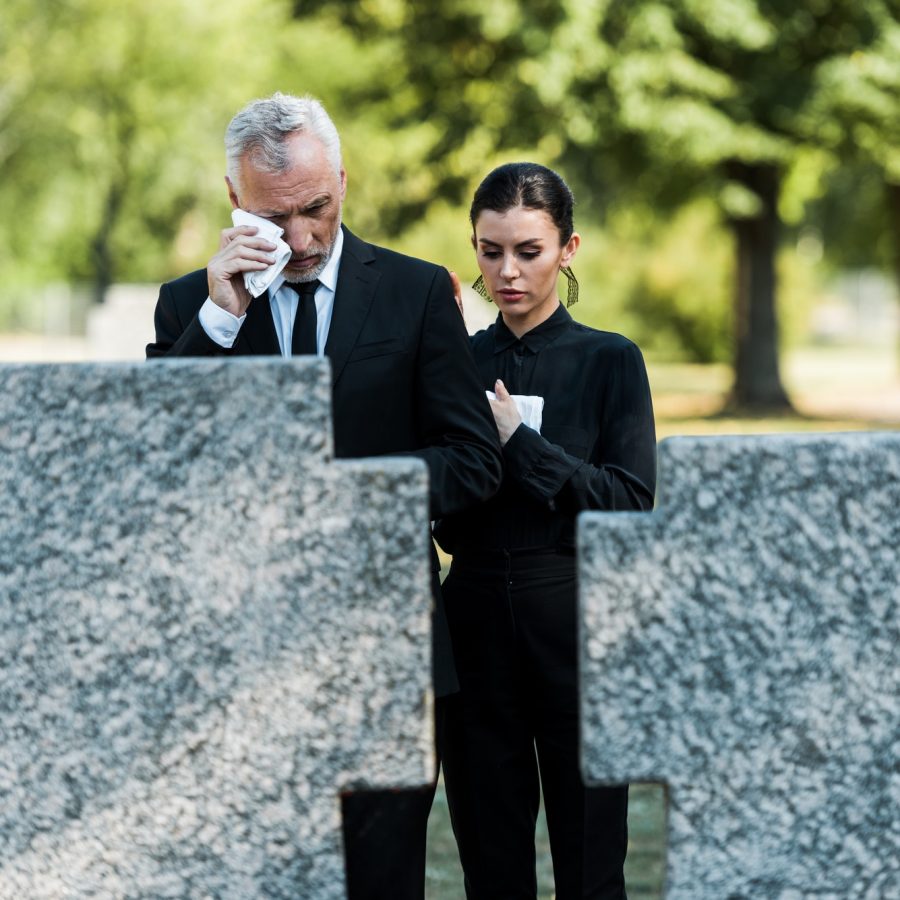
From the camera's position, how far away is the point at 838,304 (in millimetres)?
63531

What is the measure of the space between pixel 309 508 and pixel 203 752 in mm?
403

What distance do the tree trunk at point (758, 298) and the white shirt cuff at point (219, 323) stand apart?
760 inches

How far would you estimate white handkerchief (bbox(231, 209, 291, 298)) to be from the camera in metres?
2.82


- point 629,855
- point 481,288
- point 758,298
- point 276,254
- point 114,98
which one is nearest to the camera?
point 276,254

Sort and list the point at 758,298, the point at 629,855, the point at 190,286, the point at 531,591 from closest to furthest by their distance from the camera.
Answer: the point at 190,286 < the point at 531,591 < the point at 629,855 < the point at 758,298

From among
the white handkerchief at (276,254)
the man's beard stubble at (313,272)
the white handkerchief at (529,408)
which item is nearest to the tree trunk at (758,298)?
the white handkerchief at (529,408)

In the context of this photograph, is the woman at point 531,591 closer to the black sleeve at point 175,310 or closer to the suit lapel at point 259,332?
the suit lapel at point 259,332

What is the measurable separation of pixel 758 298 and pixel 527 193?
19062 mm

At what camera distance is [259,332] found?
295cm

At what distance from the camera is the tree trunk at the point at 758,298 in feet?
71.6

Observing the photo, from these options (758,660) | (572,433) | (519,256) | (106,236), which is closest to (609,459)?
(572,433)

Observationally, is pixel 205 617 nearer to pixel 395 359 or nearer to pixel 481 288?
pixel 395 359

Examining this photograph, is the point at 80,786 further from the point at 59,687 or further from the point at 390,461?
the point at 390,461

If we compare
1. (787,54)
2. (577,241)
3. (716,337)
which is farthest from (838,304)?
(577,241)
